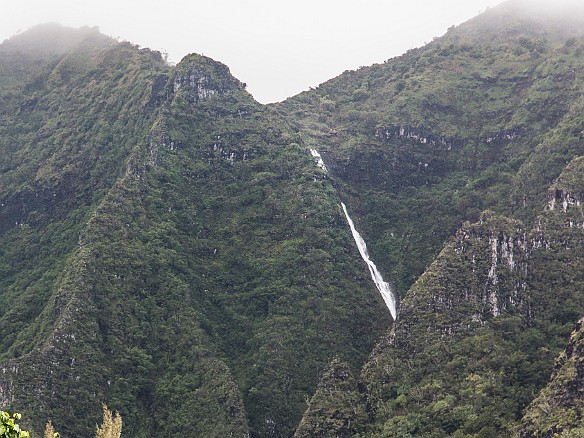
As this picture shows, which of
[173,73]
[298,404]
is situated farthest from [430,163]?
[298,404]

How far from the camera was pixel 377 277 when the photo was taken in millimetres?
98312

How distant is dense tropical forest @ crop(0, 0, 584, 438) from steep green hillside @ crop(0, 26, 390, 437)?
0.73ft

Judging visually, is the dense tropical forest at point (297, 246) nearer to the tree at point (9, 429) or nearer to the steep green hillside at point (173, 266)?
the steep green hillside at point (173, 266)

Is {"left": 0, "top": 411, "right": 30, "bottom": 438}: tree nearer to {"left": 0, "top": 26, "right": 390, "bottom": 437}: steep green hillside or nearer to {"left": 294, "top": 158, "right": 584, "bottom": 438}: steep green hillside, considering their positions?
{"left": 294, "top": 158, "right": 584, "bottom": 438}: steep green hillside

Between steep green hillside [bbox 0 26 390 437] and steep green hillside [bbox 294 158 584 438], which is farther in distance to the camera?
steep green hillside [bbox 0 26 390 437]

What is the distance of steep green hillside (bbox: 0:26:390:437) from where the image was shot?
259ft

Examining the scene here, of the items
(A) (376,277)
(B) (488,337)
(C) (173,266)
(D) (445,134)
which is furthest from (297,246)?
(D) (445,134)

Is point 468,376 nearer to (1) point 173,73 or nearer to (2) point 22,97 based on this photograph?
(1) point 173,73

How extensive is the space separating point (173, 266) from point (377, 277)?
854 inches

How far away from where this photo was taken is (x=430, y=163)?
111250 millimetres

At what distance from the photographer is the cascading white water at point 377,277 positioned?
311ft

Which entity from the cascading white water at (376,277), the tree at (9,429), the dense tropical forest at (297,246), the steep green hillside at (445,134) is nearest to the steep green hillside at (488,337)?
the dense tropical forest at (297,246)

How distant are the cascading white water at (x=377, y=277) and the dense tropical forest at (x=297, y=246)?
117 centimetres

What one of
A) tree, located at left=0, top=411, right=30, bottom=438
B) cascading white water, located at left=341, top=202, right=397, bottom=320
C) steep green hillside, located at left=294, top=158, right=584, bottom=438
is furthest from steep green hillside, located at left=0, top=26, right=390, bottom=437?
tree, located at left=0, top=411, right=30, bottom=438
